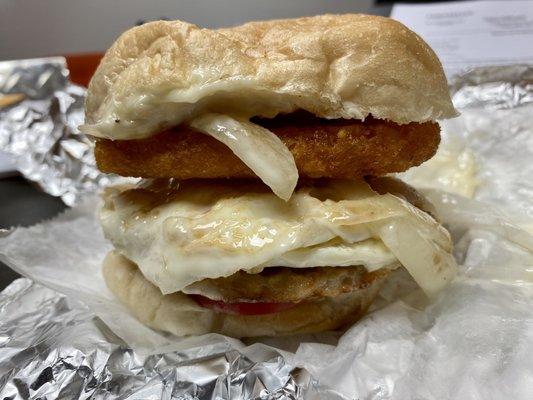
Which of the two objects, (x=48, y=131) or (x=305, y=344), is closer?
(x=305, y=344)

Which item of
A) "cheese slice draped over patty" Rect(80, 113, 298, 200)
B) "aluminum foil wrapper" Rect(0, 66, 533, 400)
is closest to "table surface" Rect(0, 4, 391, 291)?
"aluminum foil wrapper" Rect(0, 66, 533, 400)

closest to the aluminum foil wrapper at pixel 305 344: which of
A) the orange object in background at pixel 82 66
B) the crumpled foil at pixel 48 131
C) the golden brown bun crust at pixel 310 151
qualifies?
the golden brown bun crust at pixel 310 151

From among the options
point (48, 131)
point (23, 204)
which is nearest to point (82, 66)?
point (48, 131)

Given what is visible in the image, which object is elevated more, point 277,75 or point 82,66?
point 277,75

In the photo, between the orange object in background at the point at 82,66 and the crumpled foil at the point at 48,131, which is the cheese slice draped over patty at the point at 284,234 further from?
the orange object in background at the point at 82,66

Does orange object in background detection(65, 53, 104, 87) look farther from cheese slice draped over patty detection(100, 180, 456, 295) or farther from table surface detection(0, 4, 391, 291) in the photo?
cheese slice draped over patty detection(100, 180, 456, 295)

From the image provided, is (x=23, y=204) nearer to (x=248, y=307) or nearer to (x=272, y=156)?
(x=248, y=307)

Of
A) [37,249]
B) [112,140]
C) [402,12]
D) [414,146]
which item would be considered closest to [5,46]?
[402,12]
